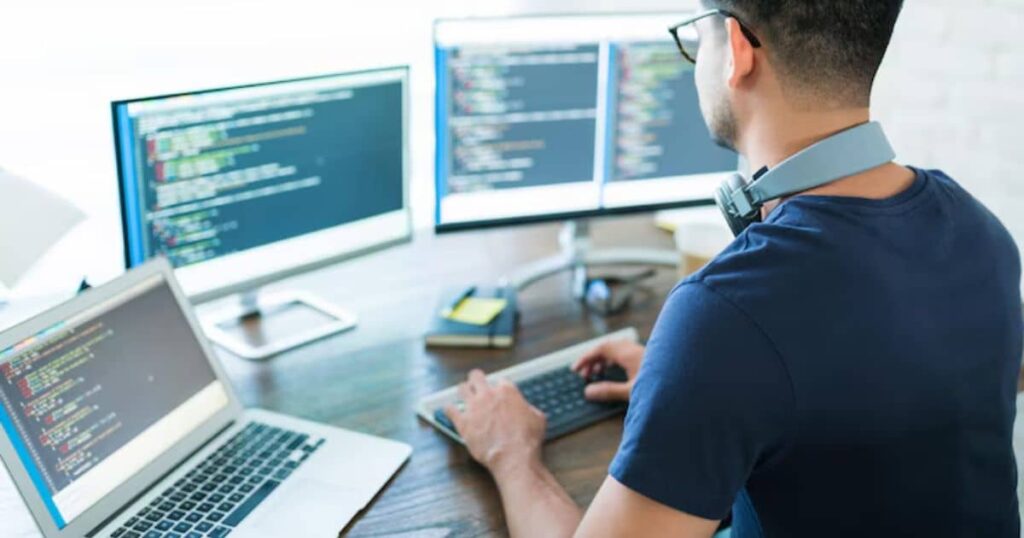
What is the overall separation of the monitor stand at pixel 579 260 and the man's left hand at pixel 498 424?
45 centimetres

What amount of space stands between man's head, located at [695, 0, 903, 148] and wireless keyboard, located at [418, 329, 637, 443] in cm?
51

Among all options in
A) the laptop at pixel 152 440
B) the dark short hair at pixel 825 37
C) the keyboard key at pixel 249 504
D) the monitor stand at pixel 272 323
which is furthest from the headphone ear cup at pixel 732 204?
the monitor stand at pixel 272 323

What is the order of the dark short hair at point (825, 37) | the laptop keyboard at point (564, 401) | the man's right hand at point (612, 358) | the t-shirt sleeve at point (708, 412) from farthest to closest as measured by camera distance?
the man's right hand at point (612, 358) → the laptop keyboard at point (564, 401) → the dark short hair at point (825, 37) → the t-shirt sleeve at point (708, 412)

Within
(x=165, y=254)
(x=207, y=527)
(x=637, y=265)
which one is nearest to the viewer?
(x=207, y=527)

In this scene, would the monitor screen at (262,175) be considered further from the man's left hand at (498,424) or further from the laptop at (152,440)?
the man's left hand at (498,424)

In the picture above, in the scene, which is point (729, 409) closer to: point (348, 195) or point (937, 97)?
point (348, 195)

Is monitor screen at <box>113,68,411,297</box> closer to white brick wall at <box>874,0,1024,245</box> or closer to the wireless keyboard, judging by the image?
the wireless keyboard

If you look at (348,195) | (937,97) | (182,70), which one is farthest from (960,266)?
(182,70)

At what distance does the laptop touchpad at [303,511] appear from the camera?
109 cm

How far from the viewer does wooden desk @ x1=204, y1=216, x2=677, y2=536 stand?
1178 millimetres

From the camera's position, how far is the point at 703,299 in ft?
2.93

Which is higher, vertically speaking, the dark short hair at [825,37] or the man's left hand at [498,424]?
the dark short hair at [825,37]

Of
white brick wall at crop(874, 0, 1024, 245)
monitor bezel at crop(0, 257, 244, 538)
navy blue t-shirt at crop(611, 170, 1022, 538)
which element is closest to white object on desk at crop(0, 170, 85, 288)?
monitor bezel at crop(0, 257, 244, 538)

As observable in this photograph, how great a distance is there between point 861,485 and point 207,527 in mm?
691
